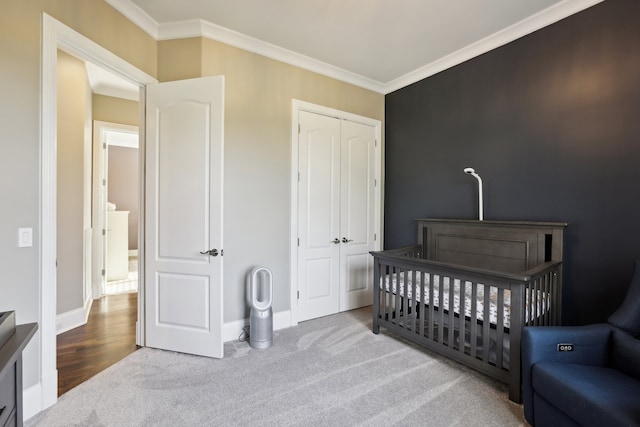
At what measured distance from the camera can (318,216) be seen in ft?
11.0

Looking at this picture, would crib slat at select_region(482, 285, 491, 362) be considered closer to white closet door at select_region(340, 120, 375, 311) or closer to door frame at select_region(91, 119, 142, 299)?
white closet door at select_region(340, 120, 375, 311)

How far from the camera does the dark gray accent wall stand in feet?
6.97

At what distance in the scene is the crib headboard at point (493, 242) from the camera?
93.4 inches

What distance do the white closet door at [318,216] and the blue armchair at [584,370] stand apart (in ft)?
6.80

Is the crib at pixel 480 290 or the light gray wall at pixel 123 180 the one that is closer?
the crib at pixel 480 290

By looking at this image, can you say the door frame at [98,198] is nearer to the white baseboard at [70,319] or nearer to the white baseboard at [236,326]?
the white baseboard at [70,319]

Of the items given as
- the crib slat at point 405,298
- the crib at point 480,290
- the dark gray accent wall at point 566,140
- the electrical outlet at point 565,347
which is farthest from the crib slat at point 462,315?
the dark gray accent wall at point 566,140

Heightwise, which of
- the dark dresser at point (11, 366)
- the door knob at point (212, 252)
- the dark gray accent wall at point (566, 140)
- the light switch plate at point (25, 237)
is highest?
the dark gray accent wall at point (566, 140)

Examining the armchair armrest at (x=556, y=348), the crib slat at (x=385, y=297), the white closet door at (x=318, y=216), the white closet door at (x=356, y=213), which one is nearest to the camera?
the armchair armrest at (x=556, y=348)

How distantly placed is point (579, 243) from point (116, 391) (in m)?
3.54

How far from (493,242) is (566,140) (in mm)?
992

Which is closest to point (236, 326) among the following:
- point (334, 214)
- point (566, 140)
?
point (334, 214)

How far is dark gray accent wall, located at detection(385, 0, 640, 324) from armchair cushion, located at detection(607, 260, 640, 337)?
1.68 feet

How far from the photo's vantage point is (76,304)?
3168mm
